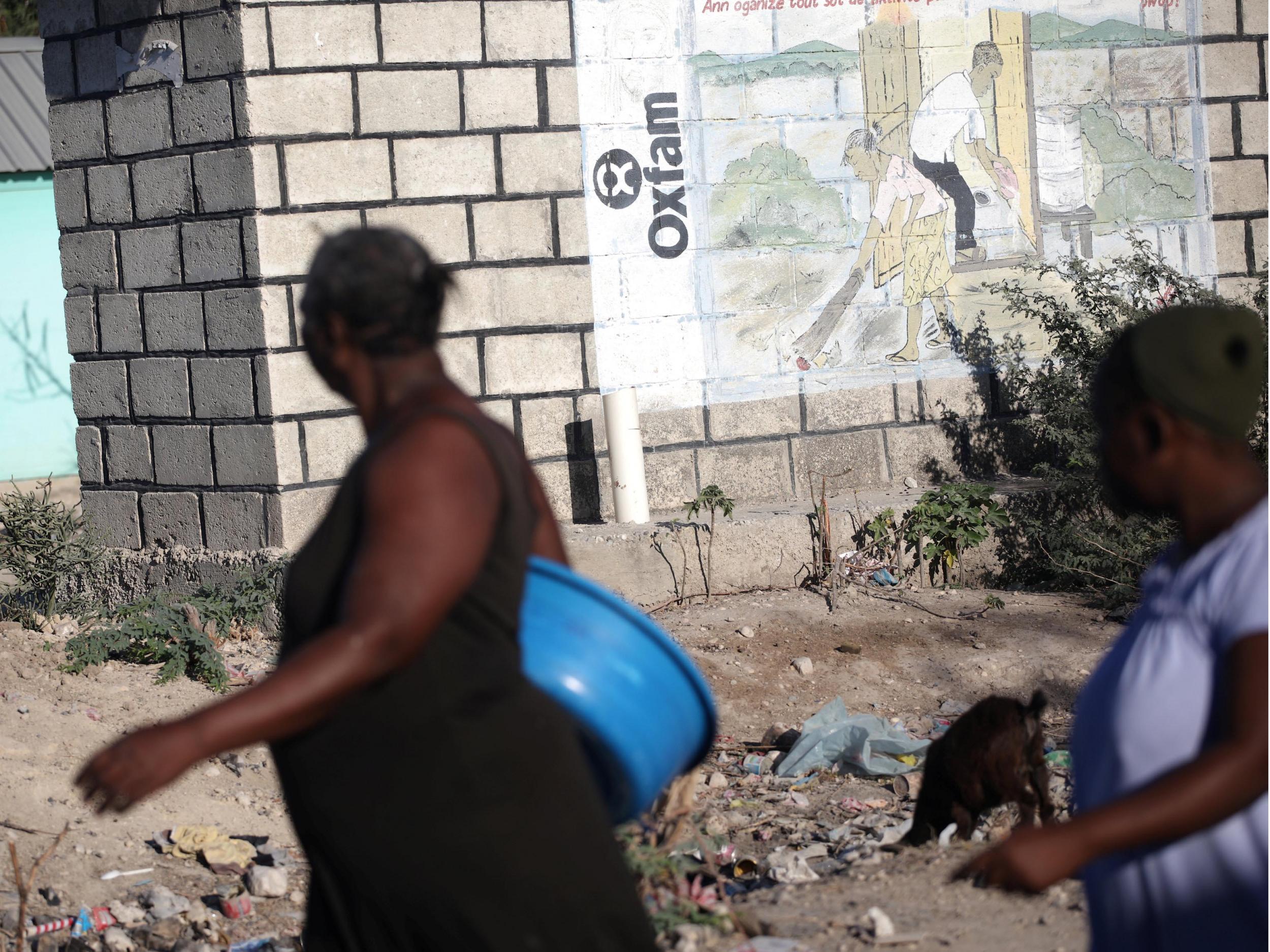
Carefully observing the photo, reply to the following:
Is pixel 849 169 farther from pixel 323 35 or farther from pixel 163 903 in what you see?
pixel 163 903

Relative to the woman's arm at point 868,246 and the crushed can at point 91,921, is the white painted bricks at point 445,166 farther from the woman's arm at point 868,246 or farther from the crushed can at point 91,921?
the crushed can at point 91,921

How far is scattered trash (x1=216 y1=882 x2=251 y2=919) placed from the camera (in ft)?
13.3

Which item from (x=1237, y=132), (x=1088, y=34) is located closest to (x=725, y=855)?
(x=1088, y=34)

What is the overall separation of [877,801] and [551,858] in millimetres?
3353

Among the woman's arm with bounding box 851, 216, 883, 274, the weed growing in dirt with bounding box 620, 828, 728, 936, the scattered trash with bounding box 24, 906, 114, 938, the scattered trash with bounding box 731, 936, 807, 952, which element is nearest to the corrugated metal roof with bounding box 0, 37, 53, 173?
the woman's arm with bounding box 851, 216, 883, 274

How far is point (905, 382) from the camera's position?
289 inches

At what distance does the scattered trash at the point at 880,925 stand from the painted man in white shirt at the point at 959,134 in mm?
4798

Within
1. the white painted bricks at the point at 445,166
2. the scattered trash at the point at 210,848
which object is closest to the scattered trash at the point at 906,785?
the scattered trash at the point at 210,848

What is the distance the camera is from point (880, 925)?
10.7 ft

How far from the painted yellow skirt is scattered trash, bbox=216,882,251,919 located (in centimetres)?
473

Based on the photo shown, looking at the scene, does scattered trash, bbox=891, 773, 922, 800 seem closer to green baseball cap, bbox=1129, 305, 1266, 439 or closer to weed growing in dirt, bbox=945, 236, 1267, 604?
weed growing in dirt, bbox=945, 236, 1267, 604

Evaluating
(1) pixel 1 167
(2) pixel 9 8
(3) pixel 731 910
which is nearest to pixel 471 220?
(3) pixel 731 910

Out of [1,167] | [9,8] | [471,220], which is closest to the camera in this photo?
[471,220]

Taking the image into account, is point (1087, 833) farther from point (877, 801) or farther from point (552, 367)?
point (552, 367)
